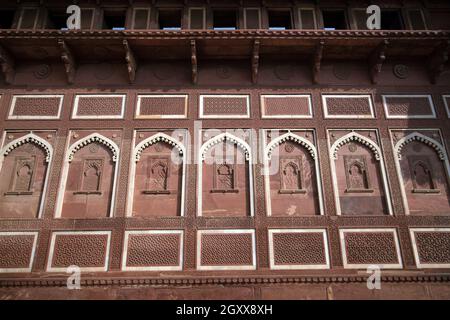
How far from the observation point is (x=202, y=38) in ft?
23.5

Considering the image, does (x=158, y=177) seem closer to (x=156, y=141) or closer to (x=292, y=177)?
(x=156, y=141)

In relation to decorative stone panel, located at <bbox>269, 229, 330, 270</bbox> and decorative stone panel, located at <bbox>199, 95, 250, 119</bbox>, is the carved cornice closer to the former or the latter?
decorative stone panel, located at <bbox>269, 229, 330, 270</bbox>

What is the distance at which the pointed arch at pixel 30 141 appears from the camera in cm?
696

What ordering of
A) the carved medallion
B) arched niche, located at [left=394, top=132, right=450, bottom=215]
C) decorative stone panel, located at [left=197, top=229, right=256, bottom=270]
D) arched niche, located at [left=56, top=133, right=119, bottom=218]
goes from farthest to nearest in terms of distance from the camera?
the carved medallion → arched niche, located at [left=394, top=132, right=450, bottom=215] → arched niche, located at [left=56, top=133, right=119, bottom=218] → decorative stone panel, located at [left=197, top=229, right=256, bottom=270]

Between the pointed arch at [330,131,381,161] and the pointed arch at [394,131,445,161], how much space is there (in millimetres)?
369

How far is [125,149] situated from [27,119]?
2.04 m

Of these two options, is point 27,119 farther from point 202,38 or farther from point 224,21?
point 224,21

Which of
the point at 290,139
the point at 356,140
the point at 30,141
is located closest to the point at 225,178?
the point at 290,139

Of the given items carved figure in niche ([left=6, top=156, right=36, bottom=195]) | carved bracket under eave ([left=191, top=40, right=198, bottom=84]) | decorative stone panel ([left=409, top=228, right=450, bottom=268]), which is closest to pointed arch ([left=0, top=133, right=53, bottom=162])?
carved figure in niche ([left=6, top=156, right=36, bottom=195])

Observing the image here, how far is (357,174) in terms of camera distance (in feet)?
22.8

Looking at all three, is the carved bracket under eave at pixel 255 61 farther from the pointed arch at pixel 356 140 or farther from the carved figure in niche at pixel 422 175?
the carved figure in niche at pixel 422 175

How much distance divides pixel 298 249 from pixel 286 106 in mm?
2757

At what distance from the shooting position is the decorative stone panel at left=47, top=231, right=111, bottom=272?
618cm
